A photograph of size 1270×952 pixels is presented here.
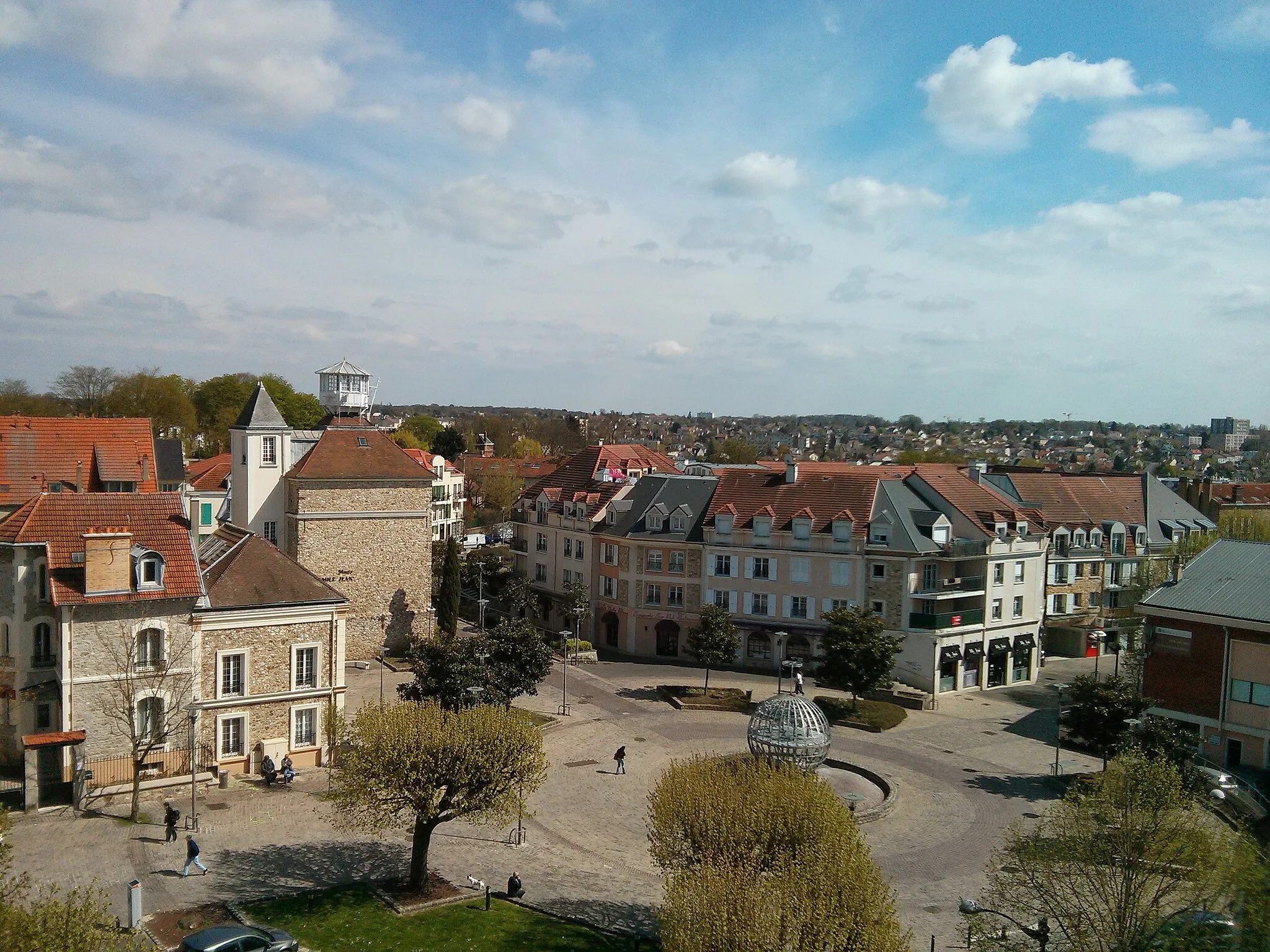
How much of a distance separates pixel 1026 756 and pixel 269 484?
37.3 meters

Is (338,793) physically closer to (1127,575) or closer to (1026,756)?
(1026,756)

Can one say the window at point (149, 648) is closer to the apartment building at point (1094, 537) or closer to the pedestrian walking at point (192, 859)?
the pedestrian walking at point (192, 859)

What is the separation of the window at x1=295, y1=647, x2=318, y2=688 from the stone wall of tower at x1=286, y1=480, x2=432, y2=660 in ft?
50.6

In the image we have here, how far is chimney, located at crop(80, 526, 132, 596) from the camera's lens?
2767 centimetres

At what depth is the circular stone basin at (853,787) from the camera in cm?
2986

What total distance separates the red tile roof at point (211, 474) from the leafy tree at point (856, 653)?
42468mm

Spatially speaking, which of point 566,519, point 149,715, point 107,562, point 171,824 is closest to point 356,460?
point 566,519

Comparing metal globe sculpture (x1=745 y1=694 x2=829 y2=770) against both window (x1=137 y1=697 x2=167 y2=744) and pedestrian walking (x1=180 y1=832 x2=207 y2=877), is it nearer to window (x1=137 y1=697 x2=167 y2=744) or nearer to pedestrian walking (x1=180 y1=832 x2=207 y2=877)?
pedestrian walking (x1=180 y1=832 x2=207 y2=877)

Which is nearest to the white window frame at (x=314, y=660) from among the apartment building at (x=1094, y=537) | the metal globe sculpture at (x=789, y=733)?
the metal globe sculpture at (x=789, y=733)

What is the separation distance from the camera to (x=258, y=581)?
31422 millimetres

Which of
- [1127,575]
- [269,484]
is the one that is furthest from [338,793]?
[1127,575]

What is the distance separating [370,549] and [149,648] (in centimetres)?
1998

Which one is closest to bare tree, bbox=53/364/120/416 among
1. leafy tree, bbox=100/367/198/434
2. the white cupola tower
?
leafy tree, bbox=100/367/198/434

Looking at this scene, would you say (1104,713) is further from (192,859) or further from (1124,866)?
(192,859)
